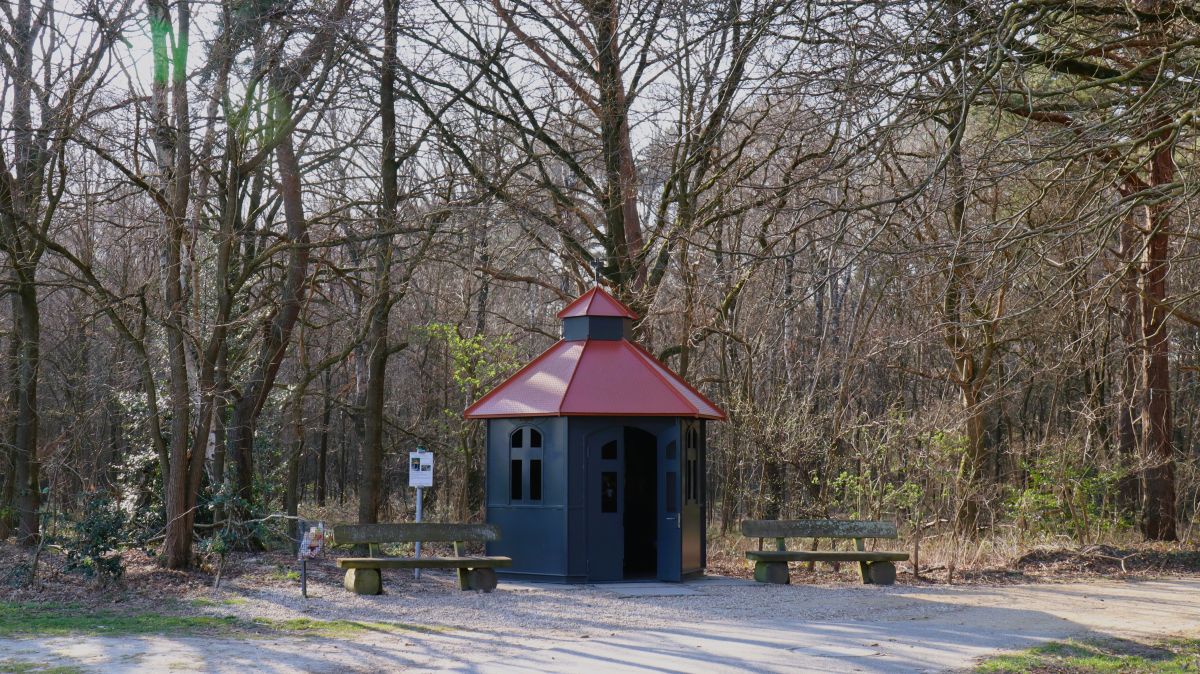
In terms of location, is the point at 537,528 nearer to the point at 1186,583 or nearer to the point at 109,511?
the point at 109,511

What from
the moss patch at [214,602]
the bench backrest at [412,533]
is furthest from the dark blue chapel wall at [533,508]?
the moss patch at [214,602]

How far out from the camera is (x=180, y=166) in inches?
512

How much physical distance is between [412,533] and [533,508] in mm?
1563

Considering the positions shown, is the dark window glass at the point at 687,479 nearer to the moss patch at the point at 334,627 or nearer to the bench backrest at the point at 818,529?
the bench backrest at the point at 818,529

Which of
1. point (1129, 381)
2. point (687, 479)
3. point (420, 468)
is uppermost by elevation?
point (1129, 381)

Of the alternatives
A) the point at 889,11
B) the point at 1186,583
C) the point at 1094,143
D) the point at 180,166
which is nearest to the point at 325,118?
the point at 180,166

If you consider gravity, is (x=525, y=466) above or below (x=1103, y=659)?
above

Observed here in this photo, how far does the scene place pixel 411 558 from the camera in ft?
43.4

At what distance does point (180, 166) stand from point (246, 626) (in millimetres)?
5507

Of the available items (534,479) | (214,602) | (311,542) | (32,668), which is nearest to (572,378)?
(534,479)

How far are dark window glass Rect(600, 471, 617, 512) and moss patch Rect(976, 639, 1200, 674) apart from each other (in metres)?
5.93

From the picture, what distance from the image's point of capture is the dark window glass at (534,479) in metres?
14.2

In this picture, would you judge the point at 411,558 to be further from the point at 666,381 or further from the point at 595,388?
the point at 666,381

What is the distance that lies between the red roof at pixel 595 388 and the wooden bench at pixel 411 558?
1.64 m
